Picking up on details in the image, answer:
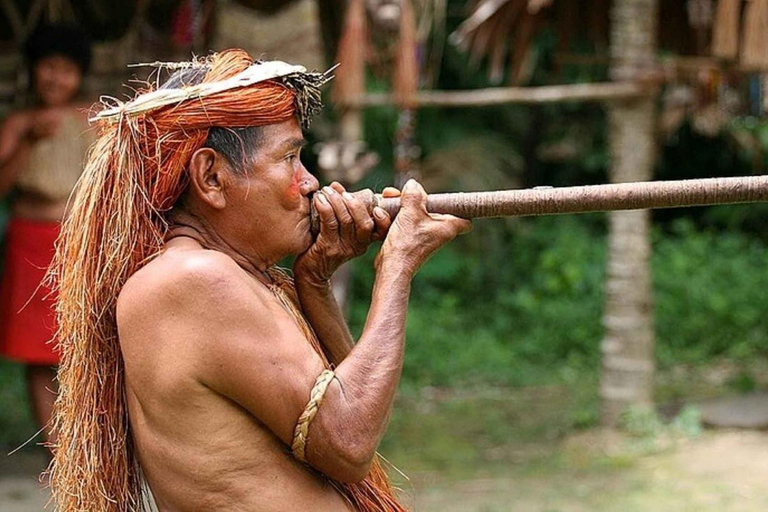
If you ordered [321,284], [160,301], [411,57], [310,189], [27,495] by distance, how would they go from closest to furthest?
[160,301]
[310,189]
[321,284]
[27,495]
[411,57]

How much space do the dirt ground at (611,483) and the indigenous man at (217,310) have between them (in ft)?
10.9

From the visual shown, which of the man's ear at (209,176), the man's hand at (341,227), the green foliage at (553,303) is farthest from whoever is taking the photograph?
the green foliage at (553,303)

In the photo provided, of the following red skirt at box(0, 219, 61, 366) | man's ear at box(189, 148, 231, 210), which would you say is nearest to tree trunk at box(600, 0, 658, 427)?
red skirt at box(0, 219, 61, 366)

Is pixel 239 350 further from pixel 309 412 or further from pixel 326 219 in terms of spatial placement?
pixel 326 219

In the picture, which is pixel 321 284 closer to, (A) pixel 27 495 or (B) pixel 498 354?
(A) pixel 27 495

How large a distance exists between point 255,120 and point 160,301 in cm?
36

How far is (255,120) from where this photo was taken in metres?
A: 2.16

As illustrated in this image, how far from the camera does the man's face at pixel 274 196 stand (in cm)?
217

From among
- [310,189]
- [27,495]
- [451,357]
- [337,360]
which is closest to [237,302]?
[310,189]

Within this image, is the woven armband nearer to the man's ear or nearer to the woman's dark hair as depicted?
the man's ear

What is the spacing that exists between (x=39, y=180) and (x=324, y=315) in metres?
3.65

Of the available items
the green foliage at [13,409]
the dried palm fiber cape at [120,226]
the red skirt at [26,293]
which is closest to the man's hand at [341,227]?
the dried palm fiber cape at [120,226]

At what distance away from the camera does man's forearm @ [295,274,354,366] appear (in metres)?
2.41

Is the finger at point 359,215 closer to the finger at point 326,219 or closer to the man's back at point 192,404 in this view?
the finger at point 326,219
